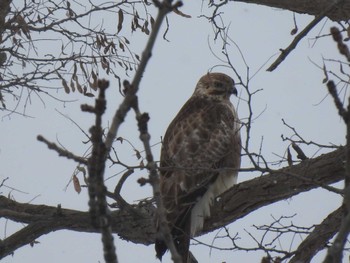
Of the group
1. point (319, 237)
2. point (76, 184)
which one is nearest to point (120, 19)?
point (76, 184)

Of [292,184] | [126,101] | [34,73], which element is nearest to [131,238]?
[292,184]

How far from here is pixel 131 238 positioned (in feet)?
20.8

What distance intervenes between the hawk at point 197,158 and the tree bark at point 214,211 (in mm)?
178

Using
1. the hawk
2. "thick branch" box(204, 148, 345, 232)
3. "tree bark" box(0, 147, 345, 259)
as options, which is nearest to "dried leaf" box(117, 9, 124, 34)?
the hawk

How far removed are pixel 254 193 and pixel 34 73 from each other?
8.16ft

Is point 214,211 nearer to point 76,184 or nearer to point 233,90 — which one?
point 76,184

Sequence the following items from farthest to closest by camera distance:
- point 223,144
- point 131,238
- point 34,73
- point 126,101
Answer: point 34,73 < point 223,144 < point 131,238 < point 126,101

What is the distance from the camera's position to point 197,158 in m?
6.75

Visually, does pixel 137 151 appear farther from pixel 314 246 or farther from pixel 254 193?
pixel 314 246

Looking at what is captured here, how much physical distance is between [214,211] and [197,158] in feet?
1.66

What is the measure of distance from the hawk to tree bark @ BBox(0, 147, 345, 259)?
18 cm

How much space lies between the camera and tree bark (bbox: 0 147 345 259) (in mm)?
5916

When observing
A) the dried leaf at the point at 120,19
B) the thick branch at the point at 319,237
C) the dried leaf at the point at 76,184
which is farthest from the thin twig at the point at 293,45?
the dried leaf at the point at 120,19

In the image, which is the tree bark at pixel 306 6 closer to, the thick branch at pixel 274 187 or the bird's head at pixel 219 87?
the bird's head at pixel 219 87
